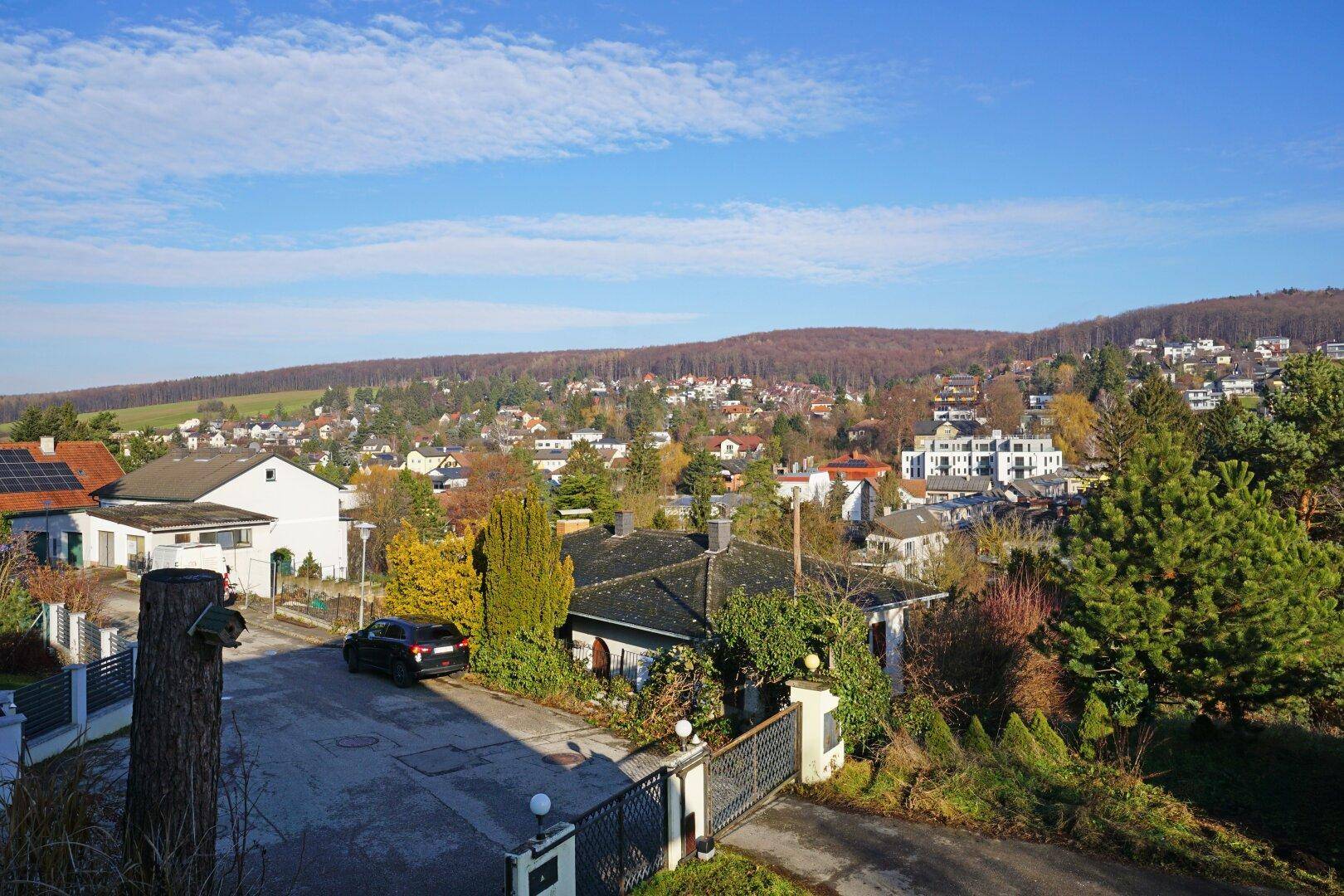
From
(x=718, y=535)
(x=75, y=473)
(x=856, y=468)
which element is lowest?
(x=856, y=468)

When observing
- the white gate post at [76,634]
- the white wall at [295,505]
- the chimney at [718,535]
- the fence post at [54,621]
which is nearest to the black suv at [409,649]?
the white gate post at [76,634]

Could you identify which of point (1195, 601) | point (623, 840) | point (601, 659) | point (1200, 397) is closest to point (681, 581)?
point (601, 659)

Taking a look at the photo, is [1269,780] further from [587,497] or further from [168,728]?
[587,497]

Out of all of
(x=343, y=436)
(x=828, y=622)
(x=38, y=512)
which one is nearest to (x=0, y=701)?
(x=828, y=622)

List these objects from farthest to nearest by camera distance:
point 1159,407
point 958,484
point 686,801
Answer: point 958,484, point 1159,407, point 686,801

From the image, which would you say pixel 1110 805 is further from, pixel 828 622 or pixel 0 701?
pixel 0 701

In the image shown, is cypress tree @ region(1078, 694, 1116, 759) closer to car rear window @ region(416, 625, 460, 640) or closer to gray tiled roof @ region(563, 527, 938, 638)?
gray tiled roof @ region(563, 527, 938, 638)

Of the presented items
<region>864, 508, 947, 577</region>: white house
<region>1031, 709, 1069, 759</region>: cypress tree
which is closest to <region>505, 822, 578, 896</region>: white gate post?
<region>1031, 709, 1069, 759</region>: cypress tree
